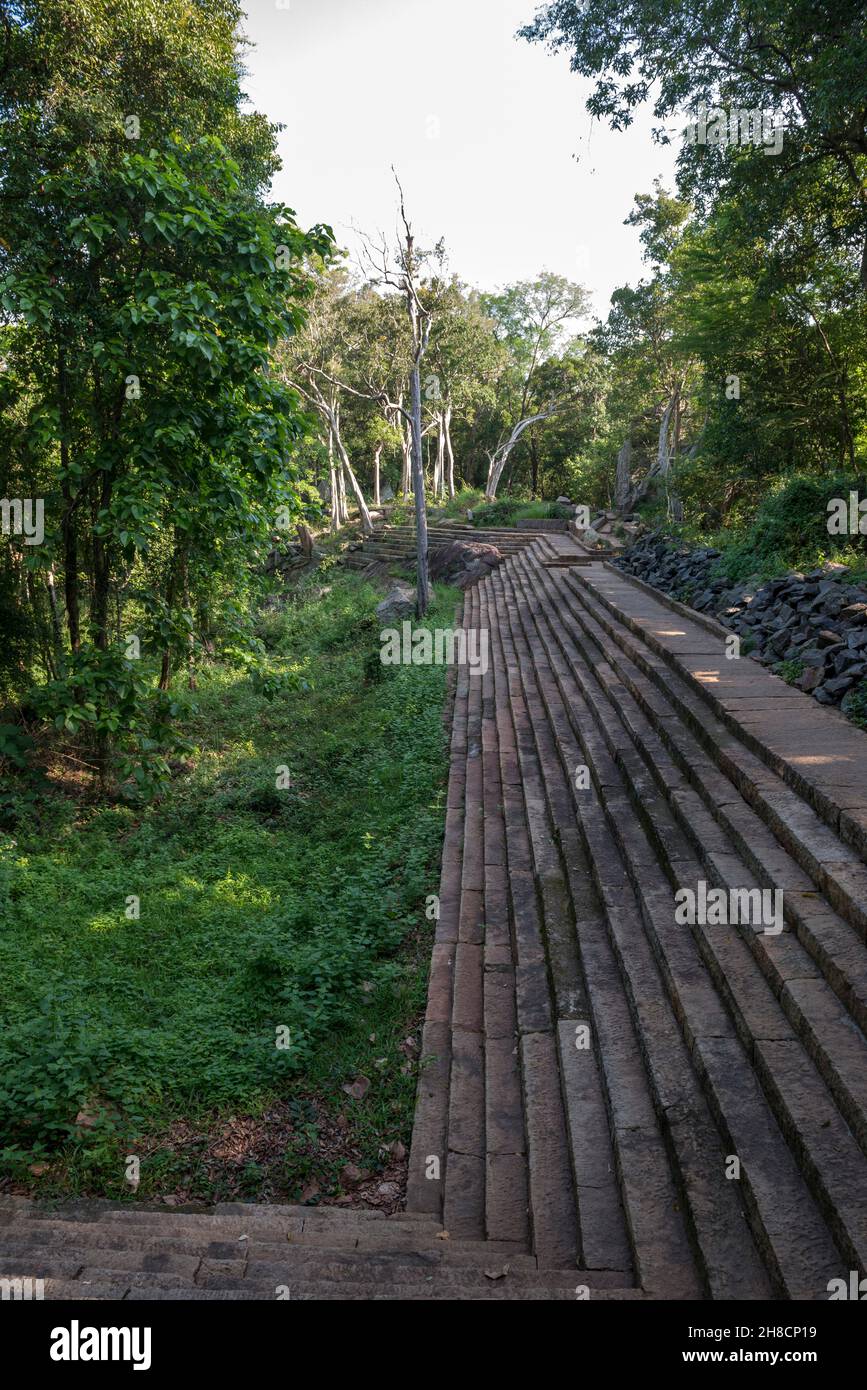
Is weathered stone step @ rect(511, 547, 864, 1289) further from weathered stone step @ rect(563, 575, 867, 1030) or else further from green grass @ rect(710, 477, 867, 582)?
green grass @ rect(710, 477, 867, 582)

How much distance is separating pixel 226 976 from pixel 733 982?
10.7 ft

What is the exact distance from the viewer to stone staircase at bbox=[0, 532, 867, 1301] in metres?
2.43

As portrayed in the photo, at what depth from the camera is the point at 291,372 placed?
27.4 meters

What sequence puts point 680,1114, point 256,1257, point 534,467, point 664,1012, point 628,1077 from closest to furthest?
1. point 256,1257
2. point 680,1114
3. point 628,1077
4. point 664,1012
5. point 534,467

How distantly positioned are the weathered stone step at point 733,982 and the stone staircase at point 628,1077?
1 centimetres

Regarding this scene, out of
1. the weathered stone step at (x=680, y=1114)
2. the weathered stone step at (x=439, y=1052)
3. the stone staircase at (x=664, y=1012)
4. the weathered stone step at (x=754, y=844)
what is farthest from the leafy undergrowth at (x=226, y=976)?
the weathered stone step at (x=754, y=844)

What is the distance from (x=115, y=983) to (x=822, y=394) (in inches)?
544

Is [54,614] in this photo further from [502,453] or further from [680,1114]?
[502,453]

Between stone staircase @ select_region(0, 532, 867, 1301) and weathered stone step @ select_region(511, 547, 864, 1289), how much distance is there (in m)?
0.01

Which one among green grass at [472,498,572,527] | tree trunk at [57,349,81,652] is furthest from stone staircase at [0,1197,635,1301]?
green grass at [472,498,572,527]

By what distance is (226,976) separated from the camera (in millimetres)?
5035

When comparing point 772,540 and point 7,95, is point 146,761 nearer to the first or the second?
point 7,95

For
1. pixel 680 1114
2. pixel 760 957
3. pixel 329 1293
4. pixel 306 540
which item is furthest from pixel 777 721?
pixel 306 540
